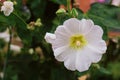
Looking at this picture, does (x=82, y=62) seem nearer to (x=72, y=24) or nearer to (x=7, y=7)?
(x=72, y=24)

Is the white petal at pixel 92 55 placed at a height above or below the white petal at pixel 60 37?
below

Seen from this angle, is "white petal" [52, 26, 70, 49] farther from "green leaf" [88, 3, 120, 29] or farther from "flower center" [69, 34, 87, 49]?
"green leaf" [88, 3, 120, 29]

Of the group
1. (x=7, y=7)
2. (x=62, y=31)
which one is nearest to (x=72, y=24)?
(x=62, y=31)

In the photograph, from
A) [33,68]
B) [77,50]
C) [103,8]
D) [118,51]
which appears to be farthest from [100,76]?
[77,50]

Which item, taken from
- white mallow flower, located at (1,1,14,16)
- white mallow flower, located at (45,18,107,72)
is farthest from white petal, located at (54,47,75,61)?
white mallow flower, located at (1,1,14,16)

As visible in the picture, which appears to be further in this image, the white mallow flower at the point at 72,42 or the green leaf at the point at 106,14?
the green leaf at the point at 106,14

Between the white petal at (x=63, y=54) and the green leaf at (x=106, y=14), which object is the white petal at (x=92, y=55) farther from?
the green leaf at (x=106, y=14)

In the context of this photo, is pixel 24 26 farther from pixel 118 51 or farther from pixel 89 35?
pixel 118 51

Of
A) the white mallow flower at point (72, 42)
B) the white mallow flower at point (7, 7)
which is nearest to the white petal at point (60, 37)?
the white mallow flower at point (72, 42)
